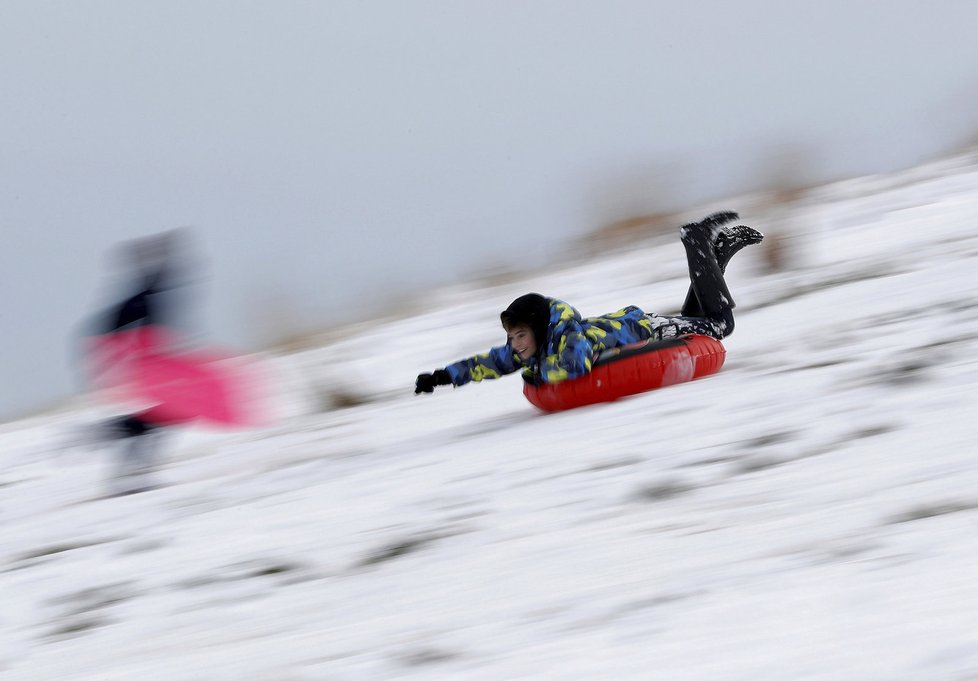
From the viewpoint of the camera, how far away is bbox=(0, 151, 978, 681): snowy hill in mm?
2377

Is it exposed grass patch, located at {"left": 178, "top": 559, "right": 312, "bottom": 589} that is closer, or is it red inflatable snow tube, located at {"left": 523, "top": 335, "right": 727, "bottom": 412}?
exposed grass patch, located at {"left": 178, "top": 559, "right": 312, "bottom": 589}

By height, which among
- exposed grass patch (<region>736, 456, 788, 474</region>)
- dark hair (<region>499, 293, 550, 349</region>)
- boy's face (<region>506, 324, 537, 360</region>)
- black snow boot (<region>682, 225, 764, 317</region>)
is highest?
black snow boot (<region>682, 225, 764, 317</region>)

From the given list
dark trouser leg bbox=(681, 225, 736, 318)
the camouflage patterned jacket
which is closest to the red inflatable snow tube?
the camouflage patterned jacket

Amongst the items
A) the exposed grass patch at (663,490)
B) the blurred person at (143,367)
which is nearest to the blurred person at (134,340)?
the blurred person at (143,367)

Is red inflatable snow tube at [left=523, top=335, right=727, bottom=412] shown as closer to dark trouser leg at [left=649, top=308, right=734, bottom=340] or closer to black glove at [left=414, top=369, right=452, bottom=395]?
dark trouser leg at [left=649, top=308, right=734, bottom=340]

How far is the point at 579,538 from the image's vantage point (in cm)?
315

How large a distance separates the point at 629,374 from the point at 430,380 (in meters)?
0.87

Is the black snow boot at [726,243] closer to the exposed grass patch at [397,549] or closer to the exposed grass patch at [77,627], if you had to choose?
the exposed grass patch at [397,549]

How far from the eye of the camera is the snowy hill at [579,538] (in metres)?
2.38

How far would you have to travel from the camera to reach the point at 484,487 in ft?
12.9

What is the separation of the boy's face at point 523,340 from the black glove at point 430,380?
331 millimetres

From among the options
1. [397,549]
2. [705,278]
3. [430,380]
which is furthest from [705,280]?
[397,549]

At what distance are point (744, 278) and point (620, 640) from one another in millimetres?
6716

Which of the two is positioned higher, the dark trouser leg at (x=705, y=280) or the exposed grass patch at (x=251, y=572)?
the dark trouser leg at (x=705, y=280)
